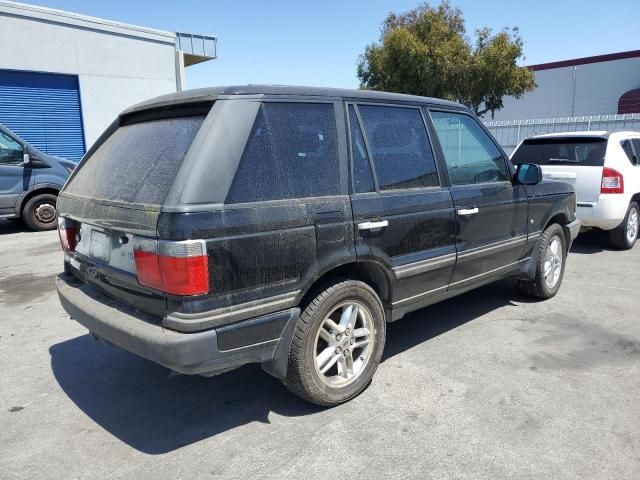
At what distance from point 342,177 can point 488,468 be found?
5.79 feet

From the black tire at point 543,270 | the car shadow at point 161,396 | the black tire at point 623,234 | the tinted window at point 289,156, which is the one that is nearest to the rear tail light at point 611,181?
the black tire at point 623,234

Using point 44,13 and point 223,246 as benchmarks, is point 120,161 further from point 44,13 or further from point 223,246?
point 44,13

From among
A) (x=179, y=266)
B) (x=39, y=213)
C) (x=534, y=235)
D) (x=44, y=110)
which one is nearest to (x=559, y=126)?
(x=534, y=235)

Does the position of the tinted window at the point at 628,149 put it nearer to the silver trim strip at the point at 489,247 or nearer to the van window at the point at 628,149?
the van window at the point at 628,149

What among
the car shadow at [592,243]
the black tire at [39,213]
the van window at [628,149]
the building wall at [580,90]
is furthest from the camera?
the building wall at [580,90]

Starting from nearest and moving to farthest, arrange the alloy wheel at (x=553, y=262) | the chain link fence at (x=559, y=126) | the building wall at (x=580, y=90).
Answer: the alloy wheel at (x=553, y=262) → the chain link fence at (x=559, y=126) → the building wall at (x=580, y=90)

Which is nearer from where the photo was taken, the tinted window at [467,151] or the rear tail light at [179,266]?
the rear tail light at [179,266]

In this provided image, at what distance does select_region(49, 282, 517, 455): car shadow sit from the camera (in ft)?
9.64

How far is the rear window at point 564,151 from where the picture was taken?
7121 mm

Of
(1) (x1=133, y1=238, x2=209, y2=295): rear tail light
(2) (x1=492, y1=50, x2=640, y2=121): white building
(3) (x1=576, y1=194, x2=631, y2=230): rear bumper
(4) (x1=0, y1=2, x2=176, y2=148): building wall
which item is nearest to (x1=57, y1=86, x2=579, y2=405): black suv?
(1) (x1=133, y1=238, x2=209, y2=295): rear tail light

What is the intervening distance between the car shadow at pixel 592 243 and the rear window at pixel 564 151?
1.35m

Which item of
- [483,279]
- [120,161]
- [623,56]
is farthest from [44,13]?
[623,56]

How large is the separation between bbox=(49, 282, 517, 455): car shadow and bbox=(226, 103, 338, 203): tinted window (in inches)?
54.3

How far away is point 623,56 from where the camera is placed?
1032 inches
